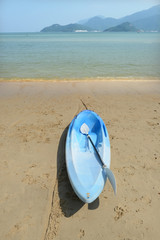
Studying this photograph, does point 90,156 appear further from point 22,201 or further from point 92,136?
point 22,201

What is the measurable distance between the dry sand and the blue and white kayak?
1.27ft

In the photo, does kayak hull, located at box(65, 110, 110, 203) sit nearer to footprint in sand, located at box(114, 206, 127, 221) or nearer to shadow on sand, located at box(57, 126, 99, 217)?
shadow on sand, located at box(57, 126, 99, 217)

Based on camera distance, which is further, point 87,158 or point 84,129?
point 84,129

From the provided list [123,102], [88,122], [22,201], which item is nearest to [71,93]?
[123,102]

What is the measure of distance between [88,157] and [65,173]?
1.94 ft

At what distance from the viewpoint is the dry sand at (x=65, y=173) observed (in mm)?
3156

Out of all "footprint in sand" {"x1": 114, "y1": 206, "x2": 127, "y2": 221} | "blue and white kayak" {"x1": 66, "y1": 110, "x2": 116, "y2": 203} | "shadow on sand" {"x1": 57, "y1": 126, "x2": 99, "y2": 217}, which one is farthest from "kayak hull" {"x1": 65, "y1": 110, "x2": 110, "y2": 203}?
"footprint in sand" {"x1": 114, "y1": 206, "x2": 127, "y2": 221}

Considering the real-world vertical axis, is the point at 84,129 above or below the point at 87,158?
above

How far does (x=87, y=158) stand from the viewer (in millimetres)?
4133

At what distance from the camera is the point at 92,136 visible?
499 cm

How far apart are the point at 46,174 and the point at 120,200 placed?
158 cm

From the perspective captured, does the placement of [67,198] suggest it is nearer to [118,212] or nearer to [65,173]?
[65,173]

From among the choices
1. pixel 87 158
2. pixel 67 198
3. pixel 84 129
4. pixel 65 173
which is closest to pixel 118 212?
pixel 67 198

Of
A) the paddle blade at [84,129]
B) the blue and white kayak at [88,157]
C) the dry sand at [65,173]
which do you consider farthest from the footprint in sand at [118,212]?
the paddle blade at [84,129]
